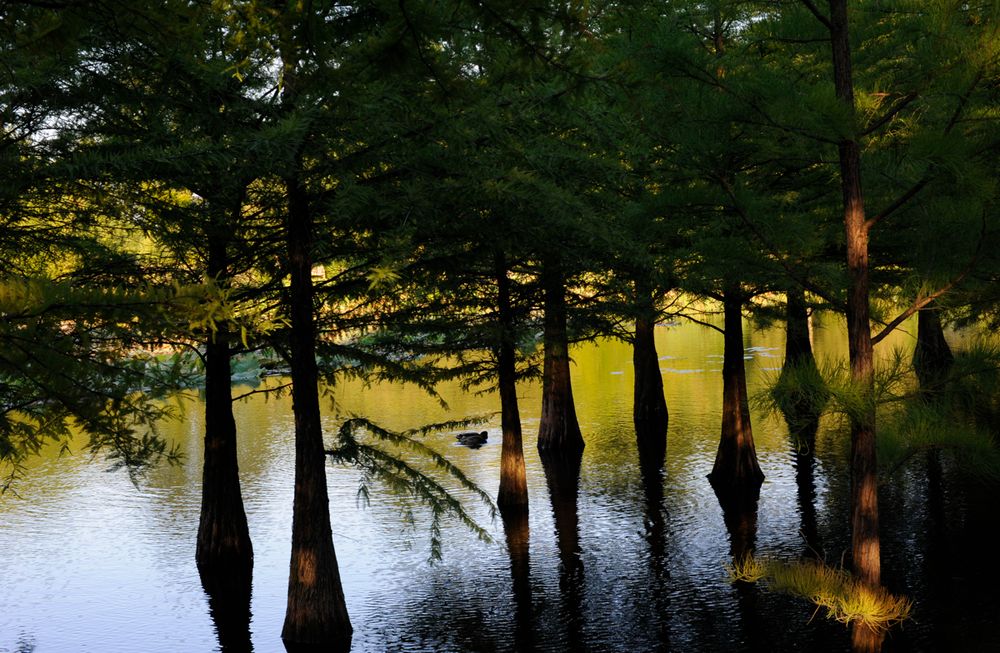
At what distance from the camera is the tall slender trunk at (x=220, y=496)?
702 inches

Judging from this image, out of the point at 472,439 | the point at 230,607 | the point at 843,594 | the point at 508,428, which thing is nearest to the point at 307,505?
the point at 230,607

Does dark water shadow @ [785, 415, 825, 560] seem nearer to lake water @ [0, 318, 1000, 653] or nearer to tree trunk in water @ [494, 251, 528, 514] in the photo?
lake water @ [0, 318, 1000, 653]

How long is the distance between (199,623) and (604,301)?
1089 cm

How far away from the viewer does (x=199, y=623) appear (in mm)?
15453

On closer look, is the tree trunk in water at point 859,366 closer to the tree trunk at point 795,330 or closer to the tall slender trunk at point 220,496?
the tree trunk at point 795,330

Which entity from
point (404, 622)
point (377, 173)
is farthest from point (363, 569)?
point (377, 173)

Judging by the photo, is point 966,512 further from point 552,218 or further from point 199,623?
point 199,623

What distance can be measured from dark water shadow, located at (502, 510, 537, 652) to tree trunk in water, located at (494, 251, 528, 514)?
35 cm

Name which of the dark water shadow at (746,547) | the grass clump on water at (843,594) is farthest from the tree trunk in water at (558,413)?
the grass clump on water at (843,594)

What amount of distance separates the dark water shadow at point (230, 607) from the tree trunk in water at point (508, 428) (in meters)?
6.04

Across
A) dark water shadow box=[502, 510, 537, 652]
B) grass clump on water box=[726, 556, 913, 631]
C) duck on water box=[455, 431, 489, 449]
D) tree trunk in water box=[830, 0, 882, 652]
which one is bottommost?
dark water shadow box=[502, 510, 537, 652]

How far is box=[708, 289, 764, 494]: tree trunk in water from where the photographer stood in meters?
22.8

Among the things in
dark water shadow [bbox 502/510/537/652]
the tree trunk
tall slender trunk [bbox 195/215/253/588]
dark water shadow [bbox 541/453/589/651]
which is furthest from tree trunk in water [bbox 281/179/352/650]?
the tree trunk

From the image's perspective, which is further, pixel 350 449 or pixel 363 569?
pixel 363 569
